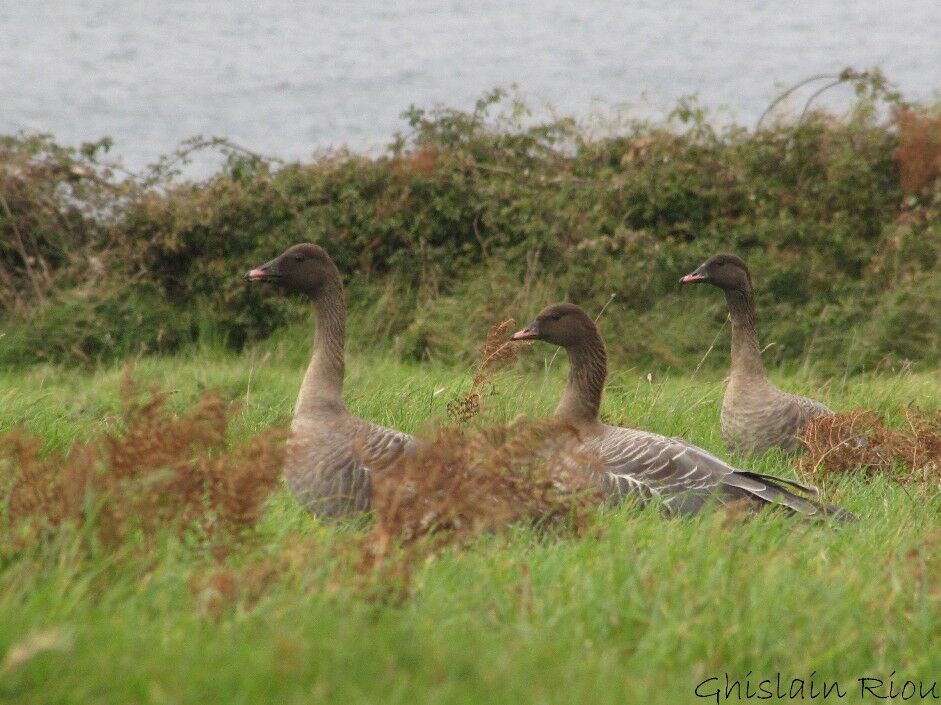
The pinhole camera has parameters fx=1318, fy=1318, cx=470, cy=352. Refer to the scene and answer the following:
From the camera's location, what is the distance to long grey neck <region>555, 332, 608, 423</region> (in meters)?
6.82

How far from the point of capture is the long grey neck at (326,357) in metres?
6.06

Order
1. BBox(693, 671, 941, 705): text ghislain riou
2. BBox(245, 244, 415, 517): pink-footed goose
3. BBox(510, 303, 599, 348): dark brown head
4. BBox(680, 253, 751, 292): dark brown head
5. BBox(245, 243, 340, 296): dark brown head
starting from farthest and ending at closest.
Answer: BBox(680, 253, 751, 292): dark brown head, BBox(510, 303, 599, 348): dark brown head, BBox(245, 243, 340, 296): dark brown head, BBox(245, 244, 415, 517): pink-footed goose, BBox(693, 671, 941, 705): text ghislain riou

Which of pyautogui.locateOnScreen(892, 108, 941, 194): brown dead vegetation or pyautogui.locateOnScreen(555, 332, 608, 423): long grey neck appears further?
pyautogui.locateOnScreen(892, 108, 941, 194): brown dead vegetation

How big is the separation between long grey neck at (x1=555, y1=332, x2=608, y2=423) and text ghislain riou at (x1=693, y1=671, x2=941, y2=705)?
3229mm

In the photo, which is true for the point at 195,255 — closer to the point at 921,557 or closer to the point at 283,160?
the point at 283,160

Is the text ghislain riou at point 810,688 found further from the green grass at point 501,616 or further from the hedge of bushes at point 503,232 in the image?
the hedge of bushes at point 503,232

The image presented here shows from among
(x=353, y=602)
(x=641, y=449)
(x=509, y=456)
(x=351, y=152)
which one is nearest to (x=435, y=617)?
(x=353, y=602)

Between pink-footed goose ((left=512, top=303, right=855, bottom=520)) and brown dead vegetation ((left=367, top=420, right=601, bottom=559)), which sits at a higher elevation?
brown dead vegetation ((left=367, top=420, right=601, bottom=559))

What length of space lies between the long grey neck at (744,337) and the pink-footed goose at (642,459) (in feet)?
4.25

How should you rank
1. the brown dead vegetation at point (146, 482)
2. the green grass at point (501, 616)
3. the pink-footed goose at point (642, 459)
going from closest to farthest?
1. the green grass at point (501, 616)
2. the brown dead vegetation at point (146, 482)
3. the pink-footed goose at point (642, 459)

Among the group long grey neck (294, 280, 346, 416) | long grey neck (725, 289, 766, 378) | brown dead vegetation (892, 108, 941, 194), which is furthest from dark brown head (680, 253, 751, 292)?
brown dead vegetation (892, 108, 941, 194)

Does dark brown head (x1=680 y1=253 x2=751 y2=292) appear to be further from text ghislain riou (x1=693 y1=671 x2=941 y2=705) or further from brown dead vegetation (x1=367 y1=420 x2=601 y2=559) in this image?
text ghislain riou (x1=693 y1=671 x2=941 y2=705)

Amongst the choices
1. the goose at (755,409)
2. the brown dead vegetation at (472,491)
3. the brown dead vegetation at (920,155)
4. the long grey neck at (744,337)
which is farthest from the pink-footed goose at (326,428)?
the brown dead vegetation at (920,155)

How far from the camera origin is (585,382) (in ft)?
22.6
